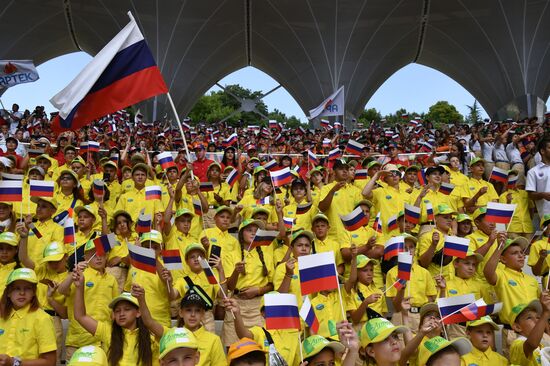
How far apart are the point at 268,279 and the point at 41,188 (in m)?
3.18

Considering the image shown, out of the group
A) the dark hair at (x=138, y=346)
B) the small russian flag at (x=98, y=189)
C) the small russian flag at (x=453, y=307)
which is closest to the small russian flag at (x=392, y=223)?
the small russian flag at (x=453, y=307)

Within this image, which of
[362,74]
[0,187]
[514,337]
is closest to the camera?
[514,337]

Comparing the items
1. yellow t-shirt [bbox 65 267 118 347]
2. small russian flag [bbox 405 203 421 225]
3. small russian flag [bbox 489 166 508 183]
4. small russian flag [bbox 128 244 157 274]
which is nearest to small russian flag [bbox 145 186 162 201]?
yellow t-shirt [bbox 65 267 118 347]

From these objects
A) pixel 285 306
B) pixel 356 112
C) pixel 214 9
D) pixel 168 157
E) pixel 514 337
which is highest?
pixel 214 9

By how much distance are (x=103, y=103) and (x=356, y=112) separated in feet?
89.1

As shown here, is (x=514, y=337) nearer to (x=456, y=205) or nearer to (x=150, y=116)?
(x=456, y=205)

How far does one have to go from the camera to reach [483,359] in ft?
14.7

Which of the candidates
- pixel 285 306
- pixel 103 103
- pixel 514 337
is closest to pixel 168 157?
pixel 103 103

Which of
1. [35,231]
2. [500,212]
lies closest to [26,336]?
[35,231]

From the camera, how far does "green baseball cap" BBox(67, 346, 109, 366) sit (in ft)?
10.5

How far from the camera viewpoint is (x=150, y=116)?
2938 centimetres

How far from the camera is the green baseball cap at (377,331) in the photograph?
3.61 metres

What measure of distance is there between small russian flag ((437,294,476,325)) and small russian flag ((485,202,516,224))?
2212mm

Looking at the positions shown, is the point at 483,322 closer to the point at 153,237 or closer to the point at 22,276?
the point at 153,237
